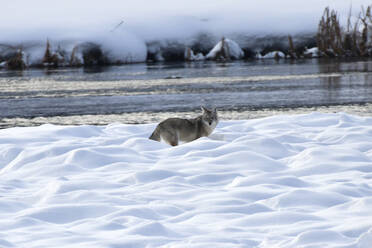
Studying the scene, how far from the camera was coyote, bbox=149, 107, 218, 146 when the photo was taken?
9.56 meters

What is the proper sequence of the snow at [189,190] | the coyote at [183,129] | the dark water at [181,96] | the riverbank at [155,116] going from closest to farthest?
1. the snow at [189,190]
2. the coyote at [183,129]
3. the riverbank at [155,116]
4. the dark water at [181,96]

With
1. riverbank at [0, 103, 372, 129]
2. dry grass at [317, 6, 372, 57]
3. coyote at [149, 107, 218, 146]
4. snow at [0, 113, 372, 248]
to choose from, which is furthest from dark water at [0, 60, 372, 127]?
dry grass at [317, 6, 372, 57]

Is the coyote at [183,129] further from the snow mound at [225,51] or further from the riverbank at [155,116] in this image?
the snow mound at [225,51]

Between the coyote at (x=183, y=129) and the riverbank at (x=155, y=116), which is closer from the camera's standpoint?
the coyote at (x=183, y=129)

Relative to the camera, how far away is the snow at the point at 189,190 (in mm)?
5293

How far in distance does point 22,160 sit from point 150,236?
3711 mm

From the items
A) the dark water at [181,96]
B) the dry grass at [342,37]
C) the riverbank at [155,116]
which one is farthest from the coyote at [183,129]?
the dry grass at [342,37]

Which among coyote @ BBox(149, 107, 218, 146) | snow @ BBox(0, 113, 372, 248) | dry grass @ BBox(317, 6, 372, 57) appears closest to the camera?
snow @ BBox(0, 113, 372, 248)

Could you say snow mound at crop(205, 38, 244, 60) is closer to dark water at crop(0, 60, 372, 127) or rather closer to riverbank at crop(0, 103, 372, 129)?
dark water at crop(0, 60, 372, 127)

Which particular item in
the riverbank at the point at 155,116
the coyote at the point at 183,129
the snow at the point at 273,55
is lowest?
the snow at the point at 273,55

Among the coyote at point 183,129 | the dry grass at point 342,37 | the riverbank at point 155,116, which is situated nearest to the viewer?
the coyote at point 183,129

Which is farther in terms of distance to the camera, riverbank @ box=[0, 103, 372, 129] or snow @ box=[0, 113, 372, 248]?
riverbank @ box=[0, 103, 372, 129]

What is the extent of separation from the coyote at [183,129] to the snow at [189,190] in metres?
0.20

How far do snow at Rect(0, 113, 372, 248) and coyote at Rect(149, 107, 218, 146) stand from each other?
8.0 inches
